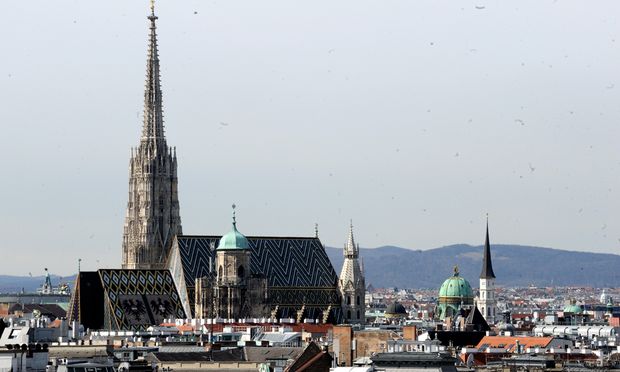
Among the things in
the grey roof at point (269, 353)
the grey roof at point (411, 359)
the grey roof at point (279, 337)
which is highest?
the grey roof at point (279, 337)

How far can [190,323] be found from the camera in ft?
645

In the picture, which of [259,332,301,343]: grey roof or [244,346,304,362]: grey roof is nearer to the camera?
[244,346,304,362]: grey roof

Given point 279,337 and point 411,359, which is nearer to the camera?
point 411,359

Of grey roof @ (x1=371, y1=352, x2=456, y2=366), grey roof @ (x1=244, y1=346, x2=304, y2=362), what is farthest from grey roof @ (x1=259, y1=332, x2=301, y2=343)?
grey roof @ (x1=371, y1=352, x2=456, y2=366)

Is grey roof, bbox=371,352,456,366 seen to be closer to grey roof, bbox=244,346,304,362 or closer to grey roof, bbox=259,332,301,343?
grey roof, bbox=244,346,304,362

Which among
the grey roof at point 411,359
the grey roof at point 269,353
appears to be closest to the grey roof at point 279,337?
the grey roof at point 269,353

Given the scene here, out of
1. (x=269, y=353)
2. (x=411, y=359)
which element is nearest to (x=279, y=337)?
(x=269, y=353)

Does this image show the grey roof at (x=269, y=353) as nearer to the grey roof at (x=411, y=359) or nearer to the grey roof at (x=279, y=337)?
the grey roof at (x=279, y=337)

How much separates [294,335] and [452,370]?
80614 millimetres

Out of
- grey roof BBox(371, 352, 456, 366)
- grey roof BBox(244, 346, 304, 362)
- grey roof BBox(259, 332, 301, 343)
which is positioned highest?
grey roof BBox(259, 332, 301, 343)

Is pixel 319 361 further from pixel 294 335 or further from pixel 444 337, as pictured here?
pixel 444 337

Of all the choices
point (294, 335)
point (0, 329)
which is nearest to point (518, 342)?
point (294, 335)

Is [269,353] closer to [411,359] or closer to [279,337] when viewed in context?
[279,337]

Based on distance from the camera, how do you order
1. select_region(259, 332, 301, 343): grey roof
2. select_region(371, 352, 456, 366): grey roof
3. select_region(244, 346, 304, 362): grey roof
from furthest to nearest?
select_region(259, 332, 301, 343): grey roof
select_region(244, 346, 304, 362): grey roof
select_region(371, 352, 456, 366): grey roof
